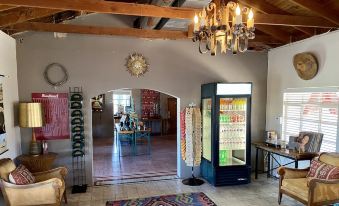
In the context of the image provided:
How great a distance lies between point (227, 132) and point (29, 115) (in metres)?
3.76

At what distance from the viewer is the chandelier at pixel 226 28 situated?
2387 millimetres

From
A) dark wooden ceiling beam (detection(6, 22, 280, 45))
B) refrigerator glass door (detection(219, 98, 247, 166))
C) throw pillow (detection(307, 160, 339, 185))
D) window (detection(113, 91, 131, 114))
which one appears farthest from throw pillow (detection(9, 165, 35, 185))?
window (detection(113, 91, 131, 114))

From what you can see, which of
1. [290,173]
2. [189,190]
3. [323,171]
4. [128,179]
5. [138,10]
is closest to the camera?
[138,10]

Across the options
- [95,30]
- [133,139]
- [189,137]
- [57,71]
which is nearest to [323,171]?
[189,137]

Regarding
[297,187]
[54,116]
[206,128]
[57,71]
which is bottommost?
[297,187]

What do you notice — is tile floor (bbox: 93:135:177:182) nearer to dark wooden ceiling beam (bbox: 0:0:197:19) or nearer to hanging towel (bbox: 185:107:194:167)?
hanging towel (bbox: 185:107:194:167)

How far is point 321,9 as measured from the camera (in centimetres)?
386

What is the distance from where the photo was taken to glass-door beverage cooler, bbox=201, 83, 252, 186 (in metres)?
5.00

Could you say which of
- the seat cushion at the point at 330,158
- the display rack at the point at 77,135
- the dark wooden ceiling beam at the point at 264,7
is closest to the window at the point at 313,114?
the seat cushion at the point at 330,158

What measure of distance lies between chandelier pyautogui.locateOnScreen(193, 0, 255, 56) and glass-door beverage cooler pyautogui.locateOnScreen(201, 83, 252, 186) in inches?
92.3

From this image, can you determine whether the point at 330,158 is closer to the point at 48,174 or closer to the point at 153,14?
the point at 153,14

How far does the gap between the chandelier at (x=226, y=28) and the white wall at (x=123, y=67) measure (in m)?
2.78

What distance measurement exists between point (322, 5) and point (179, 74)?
2851 millimetres

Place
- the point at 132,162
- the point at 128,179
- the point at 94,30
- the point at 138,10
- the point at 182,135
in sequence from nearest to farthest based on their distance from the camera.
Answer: the point at 138,10 → the point at 94,30 → the point at 182,135 → the point at 128,179 → the point at 132,162
